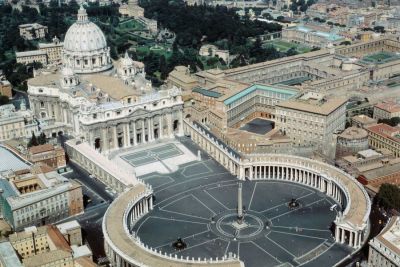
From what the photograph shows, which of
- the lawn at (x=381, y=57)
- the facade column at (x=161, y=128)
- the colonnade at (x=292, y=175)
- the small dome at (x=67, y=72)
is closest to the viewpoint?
the colonnade at (x=292, y=175)

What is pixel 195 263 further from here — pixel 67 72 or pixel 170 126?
pixel 67 72

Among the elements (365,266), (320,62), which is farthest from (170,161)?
(320,62)

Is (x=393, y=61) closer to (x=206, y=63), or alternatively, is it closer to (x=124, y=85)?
(x=206, y=63)

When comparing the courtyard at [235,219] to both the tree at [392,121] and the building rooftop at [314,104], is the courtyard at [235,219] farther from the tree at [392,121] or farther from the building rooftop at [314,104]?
the tree at [392,121]

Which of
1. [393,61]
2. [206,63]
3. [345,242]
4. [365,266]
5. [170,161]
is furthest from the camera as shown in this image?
[206,63]

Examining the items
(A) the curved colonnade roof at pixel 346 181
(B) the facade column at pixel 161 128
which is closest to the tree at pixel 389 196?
(A) the curved colonnade roof at pixel 346 181

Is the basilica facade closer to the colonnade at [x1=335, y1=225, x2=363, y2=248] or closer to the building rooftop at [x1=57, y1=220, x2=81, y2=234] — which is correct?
the building rooftop at [x1=57, y1=220, x2=81, y2=234]

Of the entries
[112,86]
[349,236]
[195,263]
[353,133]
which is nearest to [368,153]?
[353,133]
